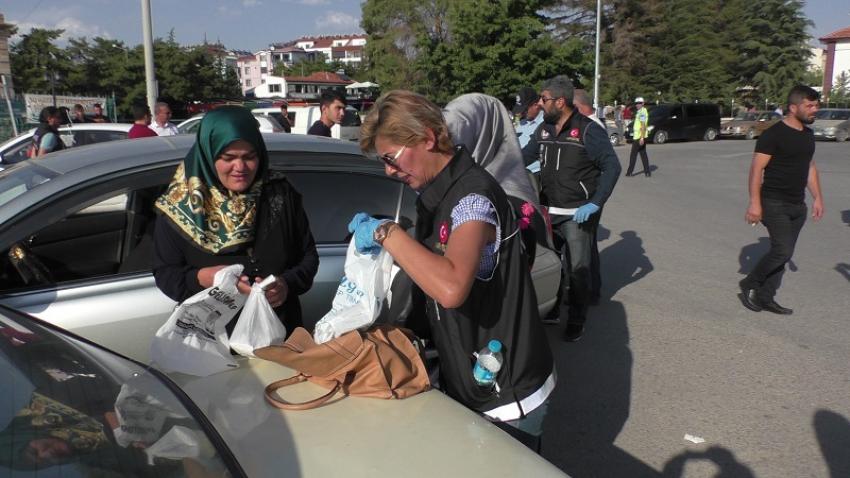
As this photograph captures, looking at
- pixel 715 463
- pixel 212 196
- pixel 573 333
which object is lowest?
pixel 715 463

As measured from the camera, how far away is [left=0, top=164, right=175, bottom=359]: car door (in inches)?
98.8

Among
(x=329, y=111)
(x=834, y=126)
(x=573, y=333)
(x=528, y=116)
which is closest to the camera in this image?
(x=573, y=333)

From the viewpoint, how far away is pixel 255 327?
221 centimetres

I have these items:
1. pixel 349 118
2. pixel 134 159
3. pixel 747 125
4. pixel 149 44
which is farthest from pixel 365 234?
pixel 747 125

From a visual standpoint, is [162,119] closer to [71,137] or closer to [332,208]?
[71,137]

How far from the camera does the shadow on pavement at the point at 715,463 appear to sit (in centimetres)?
309

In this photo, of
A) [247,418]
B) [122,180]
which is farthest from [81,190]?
[247,418]

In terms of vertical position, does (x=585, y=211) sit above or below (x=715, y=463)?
above

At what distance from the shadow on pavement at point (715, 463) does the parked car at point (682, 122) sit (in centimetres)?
2447

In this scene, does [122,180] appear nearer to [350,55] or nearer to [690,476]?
[690,476]

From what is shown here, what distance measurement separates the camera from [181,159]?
287 centimetres

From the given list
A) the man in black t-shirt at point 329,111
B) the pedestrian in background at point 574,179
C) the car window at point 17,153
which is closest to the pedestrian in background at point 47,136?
the car window at point 17,153

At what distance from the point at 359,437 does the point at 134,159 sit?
5.90ft

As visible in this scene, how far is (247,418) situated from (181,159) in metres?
1.54
